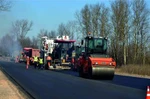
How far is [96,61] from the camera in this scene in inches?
1034

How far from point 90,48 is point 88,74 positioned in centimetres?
228

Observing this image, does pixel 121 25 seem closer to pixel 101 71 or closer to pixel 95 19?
pixel 95 19

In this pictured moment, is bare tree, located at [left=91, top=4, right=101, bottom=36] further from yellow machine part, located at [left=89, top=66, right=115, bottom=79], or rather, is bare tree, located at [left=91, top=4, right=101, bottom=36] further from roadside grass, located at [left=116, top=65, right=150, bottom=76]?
yellow machine part, located at [left=89, top=66, right=115, bottom=79]

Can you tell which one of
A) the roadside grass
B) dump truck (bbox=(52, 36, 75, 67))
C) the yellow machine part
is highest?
dump truck (bbox=(52, 36, 75, 67))

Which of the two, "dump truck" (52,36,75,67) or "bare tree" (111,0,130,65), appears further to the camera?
"bare tree" (111,0,130,65)

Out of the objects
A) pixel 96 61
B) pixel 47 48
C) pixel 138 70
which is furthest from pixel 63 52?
pixel 96 61

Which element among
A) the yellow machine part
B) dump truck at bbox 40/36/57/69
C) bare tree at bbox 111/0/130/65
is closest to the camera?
the yellow machine part

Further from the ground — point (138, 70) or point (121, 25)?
point (121, 25)

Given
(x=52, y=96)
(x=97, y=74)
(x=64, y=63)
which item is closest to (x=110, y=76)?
(x=97, y=74)

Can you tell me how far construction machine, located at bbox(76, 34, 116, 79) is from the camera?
26234 mm

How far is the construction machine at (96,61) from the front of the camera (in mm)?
26234

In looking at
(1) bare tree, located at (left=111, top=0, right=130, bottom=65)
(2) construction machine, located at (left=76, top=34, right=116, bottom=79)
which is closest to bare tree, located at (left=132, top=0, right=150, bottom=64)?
(1) bare tree, located at (left=111, top=0, right=130, bottom=65)

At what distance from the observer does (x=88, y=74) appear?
27.5m

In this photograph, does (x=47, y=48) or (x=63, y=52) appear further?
(x=47, y=48)
